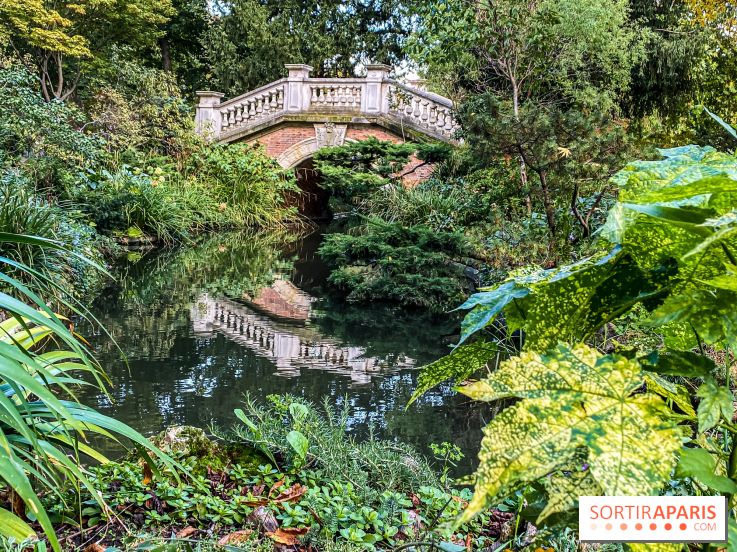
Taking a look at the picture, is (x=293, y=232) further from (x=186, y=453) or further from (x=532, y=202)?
(x=186, y=453)

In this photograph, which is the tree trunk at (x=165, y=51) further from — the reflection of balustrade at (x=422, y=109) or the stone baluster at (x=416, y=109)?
the stone baluster at (x=416, y=109)

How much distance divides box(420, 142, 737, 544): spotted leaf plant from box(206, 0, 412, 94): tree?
21.6 metres

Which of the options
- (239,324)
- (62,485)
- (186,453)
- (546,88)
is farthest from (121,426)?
(546,88)

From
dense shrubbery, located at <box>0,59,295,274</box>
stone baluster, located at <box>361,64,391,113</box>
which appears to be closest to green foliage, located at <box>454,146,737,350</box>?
dense shrubbery, located at <box>0,59,295,274</box>

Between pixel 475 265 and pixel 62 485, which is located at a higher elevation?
pixel 475 265

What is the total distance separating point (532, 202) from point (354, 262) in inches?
87.8

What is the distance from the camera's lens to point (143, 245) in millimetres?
11727

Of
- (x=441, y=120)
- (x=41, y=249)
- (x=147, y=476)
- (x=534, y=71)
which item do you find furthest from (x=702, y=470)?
(x=441, y=120)

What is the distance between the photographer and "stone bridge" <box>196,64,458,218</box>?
15.0 meters

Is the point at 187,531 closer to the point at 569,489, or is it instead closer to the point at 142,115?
the point at 569,489

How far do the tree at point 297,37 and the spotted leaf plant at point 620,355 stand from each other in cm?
2155

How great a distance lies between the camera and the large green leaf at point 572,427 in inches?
18.1

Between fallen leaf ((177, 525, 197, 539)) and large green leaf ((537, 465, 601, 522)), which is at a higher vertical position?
large green leaf ((537, 465, 601, 522))

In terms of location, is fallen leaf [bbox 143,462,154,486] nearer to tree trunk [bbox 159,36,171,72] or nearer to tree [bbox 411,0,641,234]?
tree [bbox 411,0,641,234]
